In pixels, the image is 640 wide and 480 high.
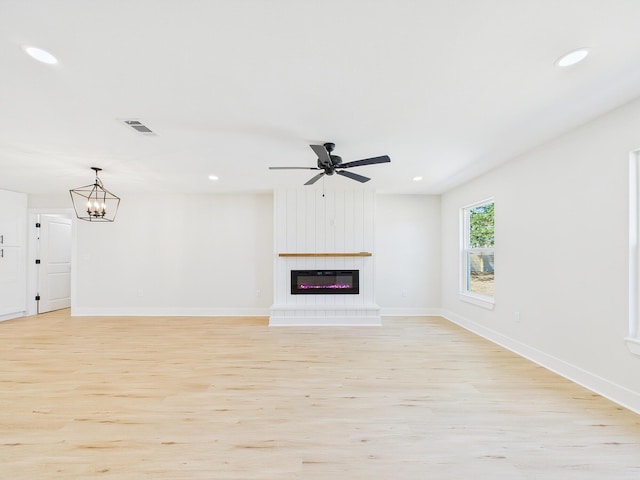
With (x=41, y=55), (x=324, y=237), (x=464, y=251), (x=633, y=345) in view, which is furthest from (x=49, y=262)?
(x=633, y=345)

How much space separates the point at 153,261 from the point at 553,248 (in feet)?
21.3

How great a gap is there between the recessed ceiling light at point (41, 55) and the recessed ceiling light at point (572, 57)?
10.0 ft

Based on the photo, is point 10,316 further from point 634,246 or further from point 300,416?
point 634,246

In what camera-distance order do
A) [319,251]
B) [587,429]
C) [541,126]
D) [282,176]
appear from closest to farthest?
1. [587,429]
2. [541,126]
3. [282,176]
4. [319,251]

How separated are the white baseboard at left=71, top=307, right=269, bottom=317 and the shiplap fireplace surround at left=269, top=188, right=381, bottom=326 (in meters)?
0.87

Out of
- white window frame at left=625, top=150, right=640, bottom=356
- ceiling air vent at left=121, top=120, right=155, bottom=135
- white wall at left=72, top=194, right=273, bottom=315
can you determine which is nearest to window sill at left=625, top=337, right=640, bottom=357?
white window frame at left=625, top=150, right=640, bottom=356

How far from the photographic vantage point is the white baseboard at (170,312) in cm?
594

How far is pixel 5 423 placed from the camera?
2238 mm

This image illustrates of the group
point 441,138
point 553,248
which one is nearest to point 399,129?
point 441,138

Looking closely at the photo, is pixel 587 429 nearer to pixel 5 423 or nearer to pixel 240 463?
pixel 240 463

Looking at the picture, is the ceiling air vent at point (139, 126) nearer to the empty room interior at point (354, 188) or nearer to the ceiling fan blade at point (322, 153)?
the empty room interior at point (354, 188)

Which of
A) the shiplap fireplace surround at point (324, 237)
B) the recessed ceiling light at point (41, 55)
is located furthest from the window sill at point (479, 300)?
the recessed ceiling light at point (41, 55)

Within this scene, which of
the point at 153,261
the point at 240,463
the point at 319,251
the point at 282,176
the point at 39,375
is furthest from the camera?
the point at 153,261

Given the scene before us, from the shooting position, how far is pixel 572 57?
70.5 inches
